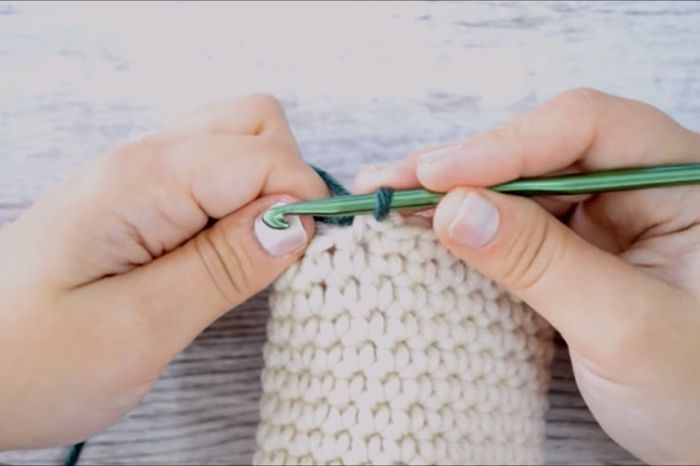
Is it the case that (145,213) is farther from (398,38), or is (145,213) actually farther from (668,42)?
(668,42)

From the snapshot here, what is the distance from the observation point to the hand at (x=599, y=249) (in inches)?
29.9

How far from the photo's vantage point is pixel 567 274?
2.54ft

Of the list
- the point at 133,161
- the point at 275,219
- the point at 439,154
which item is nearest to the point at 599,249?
the point at 439,154

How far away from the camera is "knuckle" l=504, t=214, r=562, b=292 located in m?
0.77

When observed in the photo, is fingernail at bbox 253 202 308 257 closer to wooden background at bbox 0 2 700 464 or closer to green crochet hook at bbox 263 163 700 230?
green crochet hook at bbox 263 163 700 230

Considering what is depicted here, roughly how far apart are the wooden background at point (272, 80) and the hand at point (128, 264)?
13 centimetres

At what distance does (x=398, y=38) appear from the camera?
3.15 feet

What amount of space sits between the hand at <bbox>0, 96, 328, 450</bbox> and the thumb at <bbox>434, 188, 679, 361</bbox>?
0.14 m

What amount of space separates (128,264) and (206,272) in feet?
0.21

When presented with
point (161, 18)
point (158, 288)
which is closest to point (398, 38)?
point (161, 18)

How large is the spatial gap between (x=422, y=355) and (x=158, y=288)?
0.71 feet

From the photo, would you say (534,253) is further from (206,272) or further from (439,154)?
(206,272)

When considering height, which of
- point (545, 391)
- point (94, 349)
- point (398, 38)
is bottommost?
point (545, 391)

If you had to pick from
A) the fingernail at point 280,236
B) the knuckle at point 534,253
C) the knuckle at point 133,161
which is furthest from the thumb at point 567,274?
the knuckle at point 133,161
